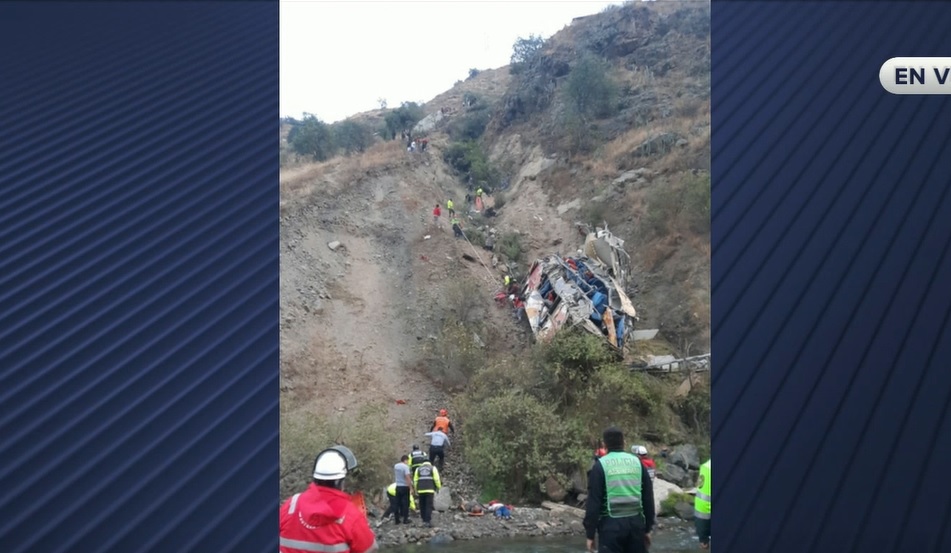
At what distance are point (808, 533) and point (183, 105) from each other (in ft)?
11.4

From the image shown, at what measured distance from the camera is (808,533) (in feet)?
11.8

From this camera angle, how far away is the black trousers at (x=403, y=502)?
910 cm

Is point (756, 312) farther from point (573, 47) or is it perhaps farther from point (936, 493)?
point (573, 47)

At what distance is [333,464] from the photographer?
288cm

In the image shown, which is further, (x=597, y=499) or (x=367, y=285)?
(x=367, y=285)

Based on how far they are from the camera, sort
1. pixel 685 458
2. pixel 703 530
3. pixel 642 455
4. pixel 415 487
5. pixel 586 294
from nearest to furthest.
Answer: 1. pixel 703 530
2. pixel 642 455
3. pixel 415 487
4. pixel 685 458
5. pixel 586 294

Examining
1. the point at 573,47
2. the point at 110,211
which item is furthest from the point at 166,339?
the point at 573,47

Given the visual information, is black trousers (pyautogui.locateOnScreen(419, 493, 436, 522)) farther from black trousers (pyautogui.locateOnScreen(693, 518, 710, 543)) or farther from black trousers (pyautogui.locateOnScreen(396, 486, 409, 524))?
black trousers (pyautogui.locateOnScreen(693, 518, 710, 543))

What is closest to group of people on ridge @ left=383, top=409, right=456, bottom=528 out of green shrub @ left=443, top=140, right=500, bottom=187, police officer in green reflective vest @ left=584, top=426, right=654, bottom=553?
police officer in green reflective vest @ left=584, top=426, right=654, bottom=553

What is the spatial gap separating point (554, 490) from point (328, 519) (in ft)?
27.6

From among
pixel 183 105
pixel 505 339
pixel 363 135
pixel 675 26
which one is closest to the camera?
pixel 183 105

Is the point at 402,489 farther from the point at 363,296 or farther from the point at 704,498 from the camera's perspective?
the point at 363,296

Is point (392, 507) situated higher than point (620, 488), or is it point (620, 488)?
point (620, 488)

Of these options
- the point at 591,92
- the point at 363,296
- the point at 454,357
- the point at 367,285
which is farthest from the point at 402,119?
the point at 454,357
